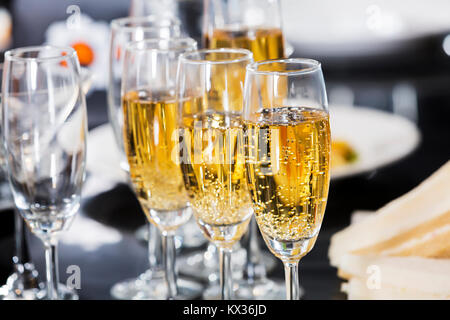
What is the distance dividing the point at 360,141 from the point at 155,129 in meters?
0.76

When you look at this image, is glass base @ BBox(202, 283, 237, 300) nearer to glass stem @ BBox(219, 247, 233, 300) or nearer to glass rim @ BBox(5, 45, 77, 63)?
glass stem @ BBox(219, 247, 233, 300)

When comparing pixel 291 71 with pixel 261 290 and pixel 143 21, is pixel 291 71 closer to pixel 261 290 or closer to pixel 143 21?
pixel 261 290

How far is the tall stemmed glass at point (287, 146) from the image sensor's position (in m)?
0.80

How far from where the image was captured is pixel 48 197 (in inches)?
37.8

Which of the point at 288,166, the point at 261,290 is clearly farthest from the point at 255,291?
the point at 288,166

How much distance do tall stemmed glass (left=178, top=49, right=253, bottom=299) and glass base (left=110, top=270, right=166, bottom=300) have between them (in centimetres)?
27

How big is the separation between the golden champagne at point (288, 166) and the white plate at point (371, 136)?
560mm

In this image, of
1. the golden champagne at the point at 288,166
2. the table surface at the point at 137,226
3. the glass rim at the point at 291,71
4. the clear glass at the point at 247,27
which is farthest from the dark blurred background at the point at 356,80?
the glass rim at the point at 291,71

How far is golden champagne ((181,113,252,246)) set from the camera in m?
0.89

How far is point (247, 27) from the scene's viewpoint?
1223 millimetres

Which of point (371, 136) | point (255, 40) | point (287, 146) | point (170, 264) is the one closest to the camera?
point (287, 146)

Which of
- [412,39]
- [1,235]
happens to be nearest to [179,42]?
[1,235]

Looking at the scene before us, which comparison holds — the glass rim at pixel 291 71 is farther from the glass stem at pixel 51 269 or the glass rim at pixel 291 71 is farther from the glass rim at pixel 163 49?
the glass stem at pixel 51 269

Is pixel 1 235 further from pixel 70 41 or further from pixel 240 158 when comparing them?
pixel 70 41
